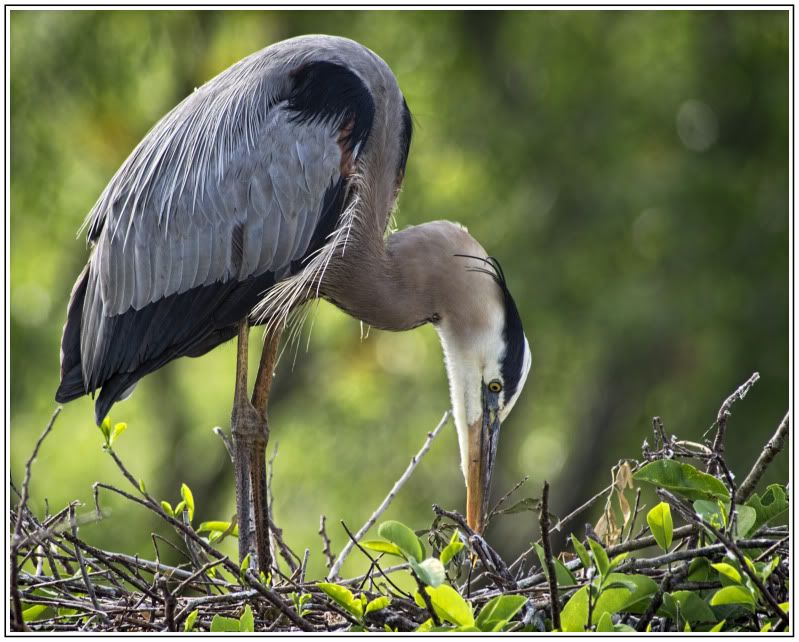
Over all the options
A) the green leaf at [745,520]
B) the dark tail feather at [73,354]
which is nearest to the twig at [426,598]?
the green leaf at [745,520]

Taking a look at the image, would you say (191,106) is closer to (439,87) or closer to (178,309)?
(178,309)

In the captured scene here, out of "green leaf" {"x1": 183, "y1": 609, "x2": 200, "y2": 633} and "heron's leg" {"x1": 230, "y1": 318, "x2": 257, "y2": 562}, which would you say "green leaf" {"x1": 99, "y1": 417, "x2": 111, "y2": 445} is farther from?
"heron's leg" {"x1": 230, "y1": 318, "x2": 257, "y2": 562}

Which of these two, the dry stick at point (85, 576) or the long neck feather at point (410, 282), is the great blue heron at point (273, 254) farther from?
the dry stick at point (85, 576)

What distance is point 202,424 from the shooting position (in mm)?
10930

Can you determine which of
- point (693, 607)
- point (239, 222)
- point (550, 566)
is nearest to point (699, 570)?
point (693, 607)

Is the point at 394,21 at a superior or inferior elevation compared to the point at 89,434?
superior

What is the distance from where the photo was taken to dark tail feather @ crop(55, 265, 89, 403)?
11.7 ft

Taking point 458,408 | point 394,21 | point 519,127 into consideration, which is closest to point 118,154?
point 394,21

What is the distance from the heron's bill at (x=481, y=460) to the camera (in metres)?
3.56

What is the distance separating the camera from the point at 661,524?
2330mm

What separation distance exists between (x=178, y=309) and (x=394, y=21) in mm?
7275
